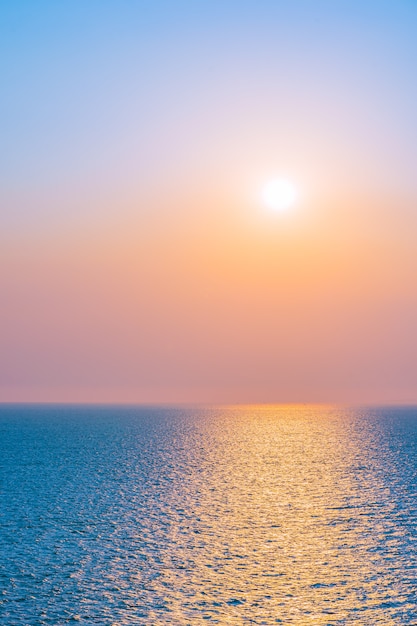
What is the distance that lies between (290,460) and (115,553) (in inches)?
2716

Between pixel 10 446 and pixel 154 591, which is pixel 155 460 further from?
pixel 154 591

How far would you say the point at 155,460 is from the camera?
4213 inches

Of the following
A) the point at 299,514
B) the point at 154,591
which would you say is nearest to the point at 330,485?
the point at 299,514

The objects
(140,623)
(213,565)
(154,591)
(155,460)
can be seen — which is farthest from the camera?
(155,460)

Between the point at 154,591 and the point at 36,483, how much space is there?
44.4m

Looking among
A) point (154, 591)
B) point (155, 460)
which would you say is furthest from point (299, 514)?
point (155, 460)

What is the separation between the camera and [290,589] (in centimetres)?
3694

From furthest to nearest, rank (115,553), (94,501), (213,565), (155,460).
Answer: (155,460), (94,501), (115,553), (213,565)

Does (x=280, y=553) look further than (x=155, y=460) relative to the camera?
No

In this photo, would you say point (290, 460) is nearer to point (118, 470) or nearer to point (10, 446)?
point (118, 470)

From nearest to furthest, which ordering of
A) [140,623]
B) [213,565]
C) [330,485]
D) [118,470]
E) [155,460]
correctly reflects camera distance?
[140,623] → [213,565] → [330,485] → [118,470] → [155,460]

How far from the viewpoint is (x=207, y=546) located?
153ft

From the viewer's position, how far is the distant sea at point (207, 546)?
3388 centimetres

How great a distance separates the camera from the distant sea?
33875mm
